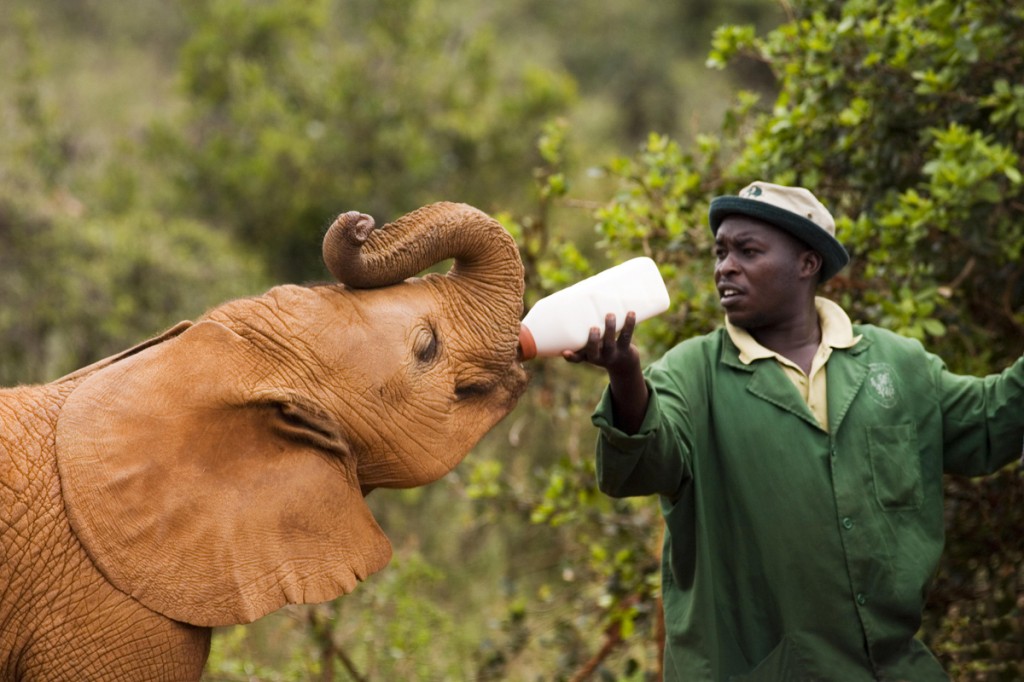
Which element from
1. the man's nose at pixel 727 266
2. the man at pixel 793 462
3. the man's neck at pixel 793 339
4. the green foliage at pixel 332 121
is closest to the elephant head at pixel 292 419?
the man at pixel 793 462

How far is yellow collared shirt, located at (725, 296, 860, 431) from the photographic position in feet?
11.8

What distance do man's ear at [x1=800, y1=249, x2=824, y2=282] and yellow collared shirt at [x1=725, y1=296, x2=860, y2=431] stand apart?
15 centimetres

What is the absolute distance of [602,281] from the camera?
129 inches

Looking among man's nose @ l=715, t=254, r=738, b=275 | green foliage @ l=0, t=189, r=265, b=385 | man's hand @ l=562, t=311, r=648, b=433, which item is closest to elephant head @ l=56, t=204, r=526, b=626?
man's hand @ l=562, t=311, r=648, b=433

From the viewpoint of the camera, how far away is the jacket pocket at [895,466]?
11.5ft

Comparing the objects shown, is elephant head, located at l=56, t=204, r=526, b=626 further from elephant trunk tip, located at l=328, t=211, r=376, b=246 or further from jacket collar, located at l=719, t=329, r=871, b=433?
jacket collar, located at l=719, t=329, r=871, b=433

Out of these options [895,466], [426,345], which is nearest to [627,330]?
[426,345]

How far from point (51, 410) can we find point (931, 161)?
303cm

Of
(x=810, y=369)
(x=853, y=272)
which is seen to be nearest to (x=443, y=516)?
(x=853, y=272)

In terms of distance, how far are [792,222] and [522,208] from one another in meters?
8.74

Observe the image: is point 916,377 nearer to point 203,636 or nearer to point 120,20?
point 203,636

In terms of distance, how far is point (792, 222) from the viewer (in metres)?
3.67

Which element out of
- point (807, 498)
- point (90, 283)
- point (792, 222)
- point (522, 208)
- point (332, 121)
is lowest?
point (807, 498)

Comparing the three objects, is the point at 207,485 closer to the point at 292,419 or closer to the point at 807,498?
the point at 292,419
